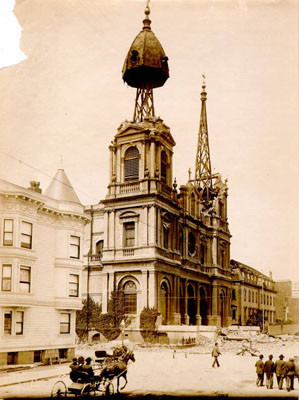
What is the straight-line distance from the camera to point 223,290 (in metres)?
42.9

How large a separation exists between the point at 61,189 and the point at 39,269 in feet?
9.37

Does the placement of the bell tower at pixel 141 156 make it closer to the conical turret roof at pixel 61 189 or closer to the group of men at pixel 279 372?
the conical turret roof at pixel 61 189

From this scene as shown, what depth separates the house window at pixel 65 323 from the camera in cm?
1930

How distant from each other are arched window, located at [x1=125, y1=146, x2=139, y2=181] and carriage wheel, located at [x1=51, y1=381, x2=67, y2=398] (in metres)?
19.8

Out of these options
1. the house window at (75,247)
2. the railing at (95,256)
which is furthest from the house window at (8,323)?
the railing at (95,256)

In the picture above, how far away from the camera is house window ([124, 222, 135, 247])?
3247cm

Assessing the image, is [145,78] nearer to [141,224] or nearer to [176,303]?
[141,224]

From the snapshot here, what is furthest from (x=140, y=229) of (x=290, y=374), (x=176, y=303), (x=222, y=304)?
(x=290, y=374)

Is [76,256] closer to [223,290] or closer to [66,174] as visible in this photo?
[66,174]

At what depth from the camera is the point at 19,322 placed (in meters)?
17.2

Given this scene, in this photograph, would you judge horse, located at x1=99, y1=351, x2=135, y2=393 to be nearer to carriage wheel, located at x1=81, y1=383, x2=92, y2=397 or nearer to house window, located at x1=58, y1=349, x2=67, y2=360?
carriage wheel, located at x1=81, y1=383, x2=92, y2=397

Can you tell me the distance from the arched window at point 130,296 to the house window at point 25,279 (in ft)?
50.0

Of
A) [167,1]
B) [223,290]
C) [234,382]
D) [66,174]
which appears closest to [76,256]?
[66,174]

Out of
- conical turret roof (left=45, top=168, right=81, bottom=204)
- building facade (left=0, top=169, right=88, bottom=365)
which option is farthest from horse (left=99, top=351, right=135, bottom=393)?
conical turret roof (left=45, top=168, right=81, bottom=204)
